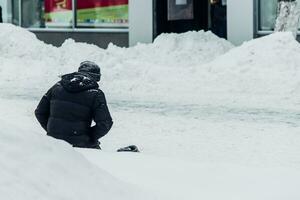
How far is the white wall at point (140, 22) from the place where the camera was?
20625 millimetres

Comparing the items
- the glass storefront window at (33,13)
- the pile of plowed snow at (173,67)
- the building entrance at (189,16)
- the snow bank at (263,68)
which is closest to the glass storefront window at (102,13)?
the building entrance at (189,16)

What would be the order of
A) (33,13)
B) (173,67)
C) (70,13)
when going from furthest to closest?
(33,13), (70,13), (173,67)

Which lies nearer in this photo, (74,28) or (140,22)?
(140,22)

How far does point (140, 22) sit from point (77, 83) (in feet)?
46.8

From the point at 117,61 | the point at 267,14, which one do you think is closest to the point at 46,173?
the point at 117,61

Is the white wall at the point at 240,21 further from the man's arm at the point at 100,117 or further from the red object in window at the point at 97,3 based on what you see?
the man's arm at the point at 100,117

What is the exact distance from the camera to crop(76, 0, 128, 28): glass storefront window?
21.2 meters

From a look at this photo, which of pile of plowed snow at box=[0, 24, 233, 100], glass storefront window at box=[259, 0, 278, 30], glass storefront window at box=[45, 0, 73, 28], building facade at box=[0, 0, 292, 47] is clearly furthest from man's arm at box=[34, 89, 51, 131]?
glass storefront window at box=[45, 0, 73, 28]

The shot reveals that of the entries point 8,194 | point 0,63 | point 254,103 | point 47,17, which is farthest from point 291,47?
point 8,194

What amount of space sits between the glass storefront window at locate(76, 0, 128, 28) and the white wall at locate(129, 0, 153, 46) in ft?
1.21

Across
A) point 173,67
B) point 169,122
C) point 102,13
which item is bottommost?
point 169,122

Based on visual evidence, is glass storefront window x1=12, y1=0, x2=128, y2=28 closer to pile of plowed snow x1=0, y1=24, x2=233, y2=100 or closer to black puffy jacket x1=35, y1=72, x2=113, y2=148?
pile of plowed snow x1=0, y1=24, x2=233, y2=100

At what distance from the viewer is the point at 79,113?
656 cm

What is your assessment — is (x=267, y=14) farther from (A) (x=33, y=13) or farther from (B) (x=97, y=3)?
(A) (x=33, y=13)
